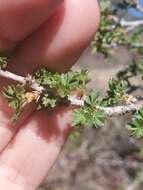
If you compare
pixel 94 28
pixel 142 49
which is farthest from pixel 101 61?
pixel 94 28

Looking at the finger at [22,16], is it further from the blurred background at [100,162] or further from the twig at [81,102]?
the blurred background at [100,162]

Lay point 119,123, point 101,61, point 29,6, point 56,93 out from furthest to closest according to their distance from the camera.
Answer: point 101,61
point 119,123
point 56,93
point 29,6

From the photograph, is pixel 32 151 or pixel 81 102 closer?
pixel 81 102

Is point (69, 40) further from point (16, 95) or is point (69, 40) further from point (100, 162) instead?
point (100, 162)

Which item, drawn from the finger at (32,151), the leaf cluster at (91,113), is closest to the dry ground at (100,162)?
the finger at (32,151)

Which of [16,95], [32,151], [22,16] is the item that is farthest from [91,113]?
[32,151]

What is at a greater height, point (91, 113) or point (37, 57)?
point (37, 57)

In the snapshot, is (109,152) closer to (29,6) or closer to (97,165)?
(97,165)

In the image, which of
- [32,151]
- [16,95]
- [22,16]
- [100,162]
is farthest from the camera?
[100,162]
